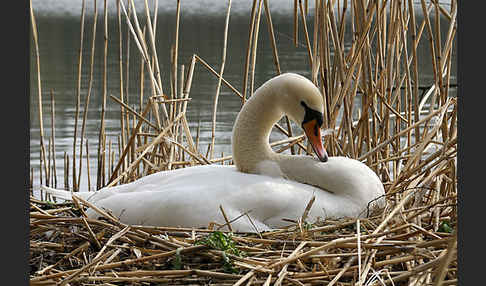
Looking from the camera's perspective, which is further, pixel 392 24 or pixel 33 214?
pixel 392 24

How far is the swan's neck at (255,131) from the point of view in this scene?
335cm

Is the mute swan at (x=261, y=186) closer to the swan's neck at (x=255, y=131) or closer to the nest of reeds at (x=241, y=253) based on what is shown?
the swan's neck at (x=255, y=131)

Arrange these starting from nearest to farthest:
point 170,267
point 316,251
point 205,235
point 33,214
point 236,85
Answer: point 316,251
point 170,267
point 205,235
point 33,214
point 236,85

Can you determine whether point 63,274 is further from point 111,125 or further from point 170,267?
point 111,125

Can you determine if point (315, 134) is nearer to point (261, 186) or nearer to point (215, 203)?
point (261, 186)

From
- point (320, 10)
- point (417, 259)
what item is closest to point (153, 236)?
point (417, 259)

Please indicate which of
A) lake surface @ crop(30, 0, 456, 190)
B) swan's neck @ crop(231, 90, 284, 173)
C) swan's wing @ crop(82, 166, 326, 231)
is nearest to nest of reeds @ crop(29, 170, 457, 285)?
swan's wing @ crop(82, 166, 326, 231)

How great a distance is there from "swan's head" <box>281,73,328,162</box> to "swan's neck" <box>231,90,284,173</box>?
121 millimetres

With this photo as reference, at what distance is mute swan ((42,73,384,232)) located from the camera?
2.91m

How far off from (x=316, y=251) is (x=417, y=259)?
0.36 metres

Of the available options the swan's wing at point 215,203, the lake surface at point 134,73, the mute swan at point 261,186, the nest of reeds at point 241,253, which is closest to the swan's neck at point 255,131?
the mute swan at point 261,186

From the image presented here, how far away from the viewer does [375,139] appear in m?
4.09

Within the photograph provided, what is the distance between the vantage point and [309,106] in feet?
10.6

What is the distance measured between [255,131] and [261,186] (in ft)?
1.51
